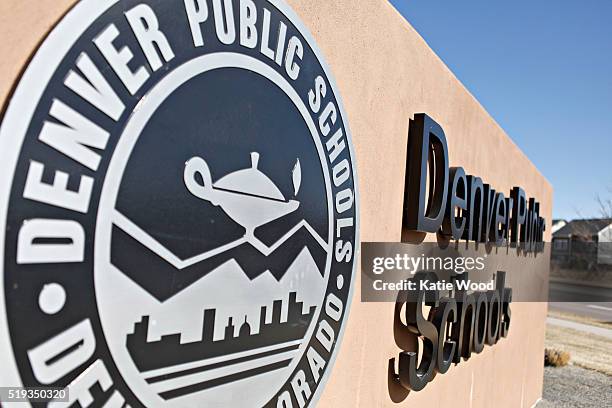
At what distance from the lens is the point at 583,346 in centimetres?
1515

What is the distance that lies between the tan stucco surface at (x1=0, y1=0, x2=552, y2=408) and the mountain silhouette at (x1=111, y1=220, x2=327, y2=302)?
0.50 m

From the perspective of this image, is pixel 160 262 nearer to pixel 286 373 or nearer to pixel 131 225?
pixel 131 225

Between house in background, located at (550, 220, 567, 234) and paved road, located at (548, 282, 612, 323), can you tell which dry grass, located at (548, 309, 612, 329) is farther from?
house in background, located at (550, 220, 567, 234)

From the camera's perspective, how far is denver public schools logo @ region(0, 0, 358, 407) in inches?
50.4

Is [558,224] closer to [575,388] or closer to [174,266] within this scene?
[575,388]

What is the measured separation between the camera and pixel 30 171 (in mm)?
1252

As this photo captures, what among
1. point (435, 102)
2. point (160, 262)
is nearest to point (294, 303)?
point (160, 262)

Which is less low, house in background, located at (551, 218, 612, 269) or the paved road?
house in background, located at (551, 218, 612, 269)

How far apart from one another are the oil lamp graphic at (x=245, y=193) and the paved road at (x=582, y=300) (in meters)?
23.6

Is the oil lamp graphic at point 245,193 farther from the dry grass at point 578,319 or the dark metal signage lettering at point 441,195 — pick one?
the dry grass at point 578,319

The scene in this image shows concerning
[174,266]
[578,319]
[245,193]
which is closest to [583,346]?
[578,319]

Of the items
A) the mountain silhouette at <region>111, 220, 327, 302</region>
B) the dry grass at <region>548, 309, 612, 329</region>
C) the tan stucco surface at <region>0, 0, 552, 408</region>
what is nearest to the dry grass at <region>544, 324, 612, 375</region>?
the dry grass at <region>548, 309, 612, 329</region>

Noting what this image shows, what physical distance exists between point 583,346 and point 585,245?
36.3m

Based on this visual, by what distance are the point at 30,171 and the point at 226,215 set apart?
73 cm
